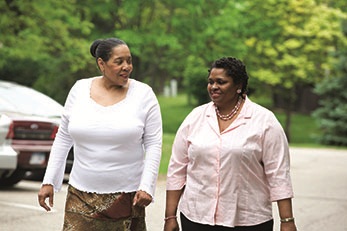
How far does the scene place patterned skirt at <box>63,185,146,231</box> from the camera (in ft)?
15.4

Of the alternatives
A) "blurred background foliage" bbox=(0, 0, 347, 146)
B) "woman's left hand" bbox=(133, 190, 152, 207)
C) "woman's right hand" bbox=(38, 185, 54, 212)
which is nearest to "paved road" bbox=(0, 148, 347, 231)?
"woman's right hand" bbox=(38, 185, 54, 212)

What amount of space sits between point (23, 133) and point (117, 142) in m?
7.70

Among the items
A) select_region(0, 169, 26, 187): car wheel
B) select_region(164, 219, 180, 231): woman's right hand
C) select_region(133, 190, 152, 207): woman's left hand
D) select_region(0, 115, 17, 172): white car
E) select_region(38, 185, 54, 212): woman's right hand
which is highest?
select_region(133, 190, 152, 207): woman's left hand

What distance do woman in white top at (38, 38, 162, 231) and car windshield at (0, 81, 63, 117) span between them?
7666 mm

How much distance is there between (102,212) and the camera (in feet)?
15.4

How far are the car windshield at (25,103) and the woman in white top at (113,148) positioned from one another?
25.2 feet

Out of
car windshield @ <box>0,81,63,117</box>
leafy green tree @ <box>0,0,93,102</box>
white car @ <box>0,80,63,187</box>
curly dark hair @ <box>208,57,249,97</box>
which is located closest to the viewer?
curly dark hair @ <box>208,57,249,97</box>

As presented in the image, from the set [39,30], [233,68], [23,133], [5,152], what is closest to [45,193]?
[233,68]

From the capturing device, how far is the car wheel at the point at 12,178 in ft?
40.7

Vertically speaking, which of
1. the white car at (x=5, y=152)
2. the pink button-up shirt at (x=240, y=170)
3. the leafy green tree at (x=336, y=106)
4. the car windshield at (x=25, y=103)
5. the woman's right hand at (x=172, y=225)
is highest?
the pink button-up shirt at (x=240, y=170)

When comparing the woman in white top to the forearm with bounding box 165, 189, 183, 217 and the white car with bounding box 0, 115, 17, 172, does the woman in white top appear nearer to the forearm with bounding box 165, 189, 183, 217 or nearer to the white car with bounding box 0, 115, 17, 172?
the forearm with bounding box 165, 189, 183, 217

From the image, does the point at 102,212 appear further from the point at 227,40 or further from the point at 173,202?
the point at 227,40

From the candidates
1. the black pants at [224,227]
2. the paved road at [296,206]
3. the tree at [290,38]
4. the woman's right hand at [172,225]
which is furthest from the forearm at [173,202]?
the tree at [290,38]

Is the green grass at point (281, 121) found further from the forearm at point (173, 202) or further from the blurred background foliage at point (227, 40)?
the forearm at point (173, 202)
